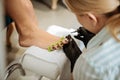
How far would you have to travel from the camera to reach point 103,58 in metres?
0.92

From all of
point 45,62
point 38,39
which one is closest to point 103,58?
point 45,62

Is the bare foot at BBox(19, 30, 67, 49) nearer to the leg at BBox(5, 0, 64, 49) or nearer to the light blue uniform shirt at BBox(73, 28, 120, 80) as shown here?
the leg at BBox(5, 0, 64, 49)

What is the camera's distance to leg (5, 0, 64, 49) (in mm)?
1552

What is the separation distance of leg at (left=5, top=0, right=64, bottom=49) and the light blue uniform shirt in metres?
0.63

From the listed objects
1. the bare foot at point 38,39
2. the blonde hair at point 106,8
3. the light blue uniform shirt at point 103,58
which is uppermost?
the blonde hair at point 106,8

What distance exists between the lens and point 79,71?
1.02 meters

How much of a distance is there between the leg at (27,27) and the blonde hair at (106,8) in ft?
2.25

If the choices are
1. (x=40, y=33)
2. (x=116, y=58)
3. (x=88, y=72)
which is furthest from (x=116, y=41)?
(x=40, y=33)

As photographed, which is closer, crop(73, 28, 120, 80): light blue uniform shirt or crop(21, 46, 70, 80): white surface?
crop(73, 28, 120, 80): light blue uniform shirt

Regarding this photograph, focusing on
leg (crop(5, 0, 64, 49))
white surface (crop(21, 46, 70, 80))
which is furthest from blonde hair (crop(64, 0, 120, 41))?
leg (crop(5, 0, 64, 49))

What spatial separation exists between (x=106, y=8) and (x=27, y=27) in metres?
0.82

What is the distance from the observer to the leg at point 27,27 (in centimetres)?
155

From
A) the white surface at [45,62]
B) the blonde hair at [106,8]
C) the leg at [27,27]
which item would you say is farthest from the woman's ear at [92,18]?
the leg at [27,27]

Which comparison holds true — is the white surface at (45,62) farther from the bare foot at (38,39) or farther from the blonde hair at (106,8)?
the blonde hair at (106,8)
